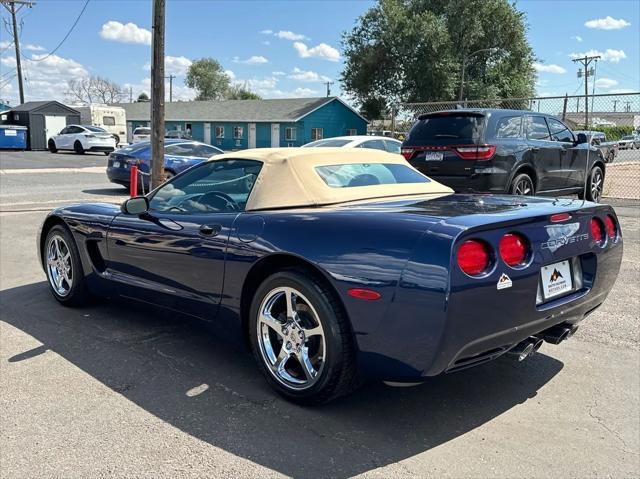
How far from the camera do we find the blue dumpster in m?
34.2

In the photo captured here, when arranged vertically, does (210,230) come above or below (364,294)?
above

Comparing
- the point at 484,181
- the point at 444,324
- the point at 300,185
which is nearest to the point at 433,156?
the point at 484,181

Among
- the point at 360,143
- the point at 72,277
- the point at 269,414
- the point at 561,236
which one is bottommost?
the point at 269,414

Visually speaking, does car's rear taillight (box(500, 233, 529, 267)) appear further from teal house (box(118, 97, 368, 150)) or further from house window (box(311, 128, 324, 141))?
house window (box(311, 128, 324, 141))

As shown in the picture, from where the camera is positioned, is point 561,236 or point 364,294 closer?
point 364,294

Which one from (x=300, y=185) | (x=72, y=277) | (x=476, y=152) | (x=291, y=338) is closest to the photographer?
(x=291, y=338)

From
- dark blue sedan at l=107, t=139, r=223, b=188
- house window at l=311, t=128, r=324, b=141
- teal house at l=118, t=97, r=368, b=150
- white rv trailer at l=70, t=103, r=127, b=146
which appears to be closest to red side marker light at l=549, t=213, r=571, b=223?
dark blue sedan at l=107, t=139, r=223, b=188

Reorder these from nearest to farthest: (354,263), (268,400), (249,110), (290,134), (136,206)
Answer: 1. (354,263)
2. (268,400)
3. (136,206)
4. (290,134)
5. (249,110)

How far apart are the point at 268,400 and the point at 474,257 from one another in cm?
145

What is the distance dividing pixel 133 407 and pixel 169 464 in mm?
661

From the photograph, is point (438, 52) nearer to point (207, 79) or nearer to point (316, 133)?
point (316, 133)

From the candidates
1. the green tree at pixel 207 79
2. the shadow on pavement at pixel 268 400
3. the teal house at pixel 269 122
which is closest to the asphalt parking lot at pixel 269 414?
the shadow on pavement at pixel 268 400

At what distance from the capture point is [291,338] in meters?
3.19

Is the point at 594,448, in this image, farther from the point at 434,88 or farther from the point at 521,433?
the point at 434,88
